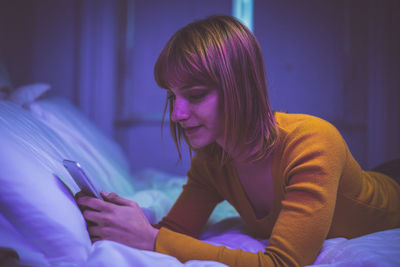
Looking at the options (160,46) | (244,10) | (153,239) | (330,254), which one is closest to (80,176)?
(153,239)

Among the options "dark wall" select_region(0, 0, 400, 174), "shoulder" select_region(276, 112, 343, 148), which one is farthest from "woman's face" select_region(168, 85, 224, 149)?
"dark wall" select_region(0, 0, 400, 174)

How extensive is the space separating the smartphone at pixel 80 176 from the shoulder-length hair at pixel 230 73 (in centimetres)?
28

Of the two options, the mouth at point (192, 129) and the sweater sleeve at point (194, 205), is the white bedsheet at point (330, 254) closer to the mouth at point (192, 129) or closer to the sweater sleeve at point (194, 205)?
the sweater sleeve at point (194, 205)

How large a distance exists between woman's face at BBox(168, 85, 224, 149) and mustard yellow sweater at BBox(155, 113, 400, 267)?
16 cm

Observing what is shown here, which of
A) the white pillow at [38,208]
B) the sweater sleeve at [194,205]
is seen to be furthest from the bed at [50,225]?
the sweater sleeve at [194,205]

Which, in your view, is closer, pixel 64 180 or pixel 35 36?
pixel 64 180

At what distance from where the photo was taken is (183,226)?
798 mm

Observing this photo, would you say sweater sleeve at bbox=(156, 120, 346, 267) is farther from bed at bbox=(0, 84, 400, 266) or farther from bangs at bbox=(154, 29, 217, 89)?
bangs at bbox=(154, 29, 217, 89)

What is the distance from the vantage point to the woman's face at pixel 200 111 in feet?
2.09

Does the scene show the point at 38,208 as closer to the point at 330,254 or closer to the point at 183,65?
the point at 183,65

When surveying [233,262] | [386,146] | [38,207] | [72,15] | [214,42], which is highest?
[72,15]

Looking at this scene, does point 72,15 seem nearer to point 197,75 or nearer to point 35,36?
point 35,36

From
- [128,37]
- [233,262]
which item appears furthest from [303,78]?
[233,262]

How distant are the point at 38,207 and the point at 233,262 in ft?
1.12
